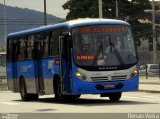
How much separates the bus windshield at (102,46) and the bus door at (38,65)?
3475mm

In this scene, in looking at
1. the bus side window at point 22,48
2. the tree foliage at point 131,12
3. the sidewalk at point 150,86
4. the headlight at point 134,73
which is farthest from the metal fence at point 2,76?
the headlight at point 134,73

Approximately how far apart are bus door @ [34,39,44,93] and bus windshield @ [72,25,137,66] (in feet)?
11.4

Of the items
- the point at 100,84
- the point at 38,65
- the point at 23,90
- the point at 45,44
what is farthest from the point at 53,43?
the point at 23,90

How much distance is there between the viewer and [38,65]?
2684 centimetres

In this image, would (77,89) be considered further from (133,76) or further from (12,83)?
(12,83)

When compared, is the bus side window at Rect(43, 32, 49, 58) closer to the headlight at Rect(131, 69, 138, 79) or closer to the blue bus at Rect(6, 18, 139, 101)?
the blue bus at Rect(6, 18, 139, 101)

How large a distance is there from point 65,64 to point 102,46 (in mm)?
1636

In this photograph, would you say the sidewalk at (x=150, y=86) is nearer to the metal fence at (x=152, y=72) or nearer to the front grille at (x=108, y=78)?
the front grille at (x=108, y=78)

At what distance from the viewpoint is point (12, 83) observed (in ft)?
101

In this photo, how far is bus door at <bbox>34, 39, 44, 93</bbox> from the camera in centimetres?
2658

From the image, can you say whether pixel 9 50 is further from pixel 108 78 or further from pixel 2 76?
pixel 2 76

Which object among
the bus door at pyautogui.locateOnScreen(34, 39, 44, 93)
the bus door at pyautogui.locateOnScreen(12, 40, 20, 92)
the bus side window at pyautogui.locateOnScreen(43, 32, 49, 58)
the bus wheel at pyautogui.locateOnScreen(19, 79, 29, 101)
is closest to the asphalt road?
the bus door at pyautogui.locateOnScreen(34, 39, 44, 93)

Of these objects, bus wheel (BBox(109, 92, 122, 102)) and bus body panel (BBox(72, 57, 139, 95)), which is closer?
bus body panel (BBox(72, 57, 139, 95))

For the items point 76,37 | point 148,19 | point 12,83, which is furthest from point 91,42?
point 148,19
